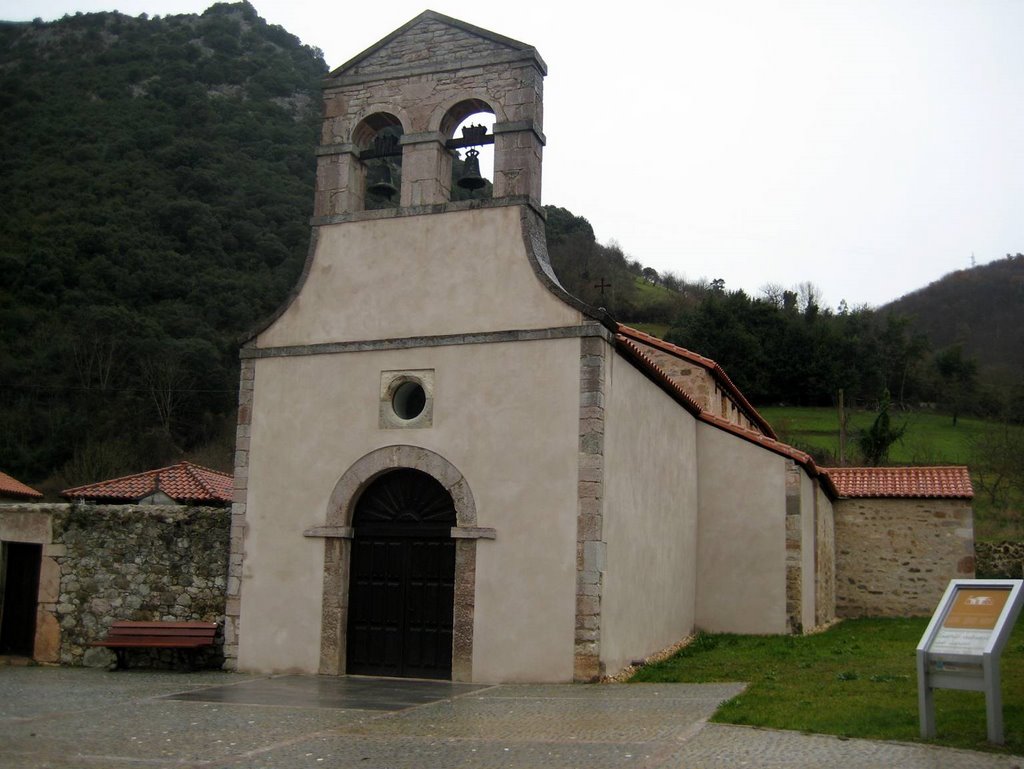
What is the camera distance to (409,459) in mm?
12961

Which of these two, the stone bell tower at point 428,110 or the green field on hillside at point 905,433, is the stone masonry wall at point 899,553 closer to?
the stone bell tower at point 428,110

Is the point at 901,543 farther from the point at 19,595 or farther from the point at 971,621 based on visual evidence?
the point at 19,595

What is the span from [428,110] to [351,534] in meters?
5.50

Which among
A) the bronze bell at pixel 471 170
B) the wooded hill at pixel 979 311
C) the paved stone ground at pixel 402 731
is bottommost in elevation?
the paved stone ground at pixel 402 731

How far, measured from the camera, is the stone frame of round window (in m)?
13.0

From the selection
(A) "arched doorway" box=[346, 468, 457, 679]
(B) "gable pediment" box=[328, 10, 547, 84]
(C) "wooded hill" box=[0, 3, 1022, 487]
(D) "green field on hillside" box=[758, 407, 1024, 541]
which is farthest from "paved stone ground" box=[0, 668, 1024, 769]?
(C) "wooded hill" box=[0, 3, 1022, 487]

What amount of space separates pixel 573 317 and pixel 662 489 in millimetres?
3532

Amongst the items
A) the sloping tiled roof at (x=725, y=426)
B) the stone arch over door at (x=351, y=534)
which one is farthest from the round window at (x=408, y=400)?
the sloping tiled roof at (x=725, y=426)

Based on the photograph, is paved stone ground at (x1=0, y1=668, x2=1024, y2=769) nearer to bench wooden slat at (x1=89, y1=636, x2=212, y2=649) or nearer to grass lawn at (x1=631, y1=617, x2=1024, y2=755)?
grass lawn at (x1=631, y1=617, x2=1024, y2=755)

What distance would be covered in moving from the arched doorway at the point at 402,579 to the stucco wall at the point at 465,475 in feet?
1.54

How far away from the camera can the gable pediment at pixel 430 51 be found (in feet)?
44.4

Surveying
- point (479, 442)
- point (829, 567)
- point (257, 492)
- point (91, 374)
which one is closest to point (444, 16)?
point (479, 442)

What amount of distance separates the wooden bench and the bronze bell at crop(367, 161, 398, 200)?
6105 millimetres

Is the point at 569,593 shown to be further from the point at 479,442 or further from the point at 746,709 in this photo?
the point at 746,709
